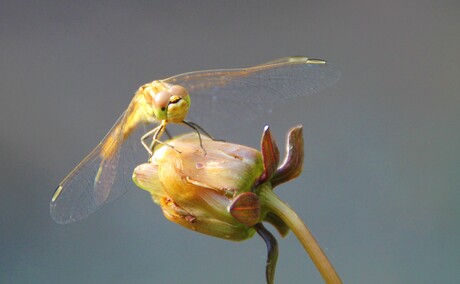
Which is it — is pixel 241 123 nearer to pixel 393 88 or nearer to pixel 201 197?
pixel 201 197

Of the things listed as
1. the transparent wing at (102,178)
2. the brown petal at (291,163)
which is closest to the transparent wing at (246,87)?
the transparent wing at (102,178)

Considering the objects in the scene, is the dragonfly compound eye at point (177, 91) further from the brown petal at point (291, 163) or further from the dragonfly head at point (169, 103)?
the brown petal at point (291, 163)

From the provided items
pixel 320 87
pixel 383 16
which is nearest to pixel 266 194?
pixel 320 87

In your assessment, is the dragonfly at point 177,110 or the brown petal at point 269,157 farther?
the dragonfly at point 177,110

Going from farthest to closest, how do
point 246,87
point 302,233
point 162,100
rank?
point 246,87
point 162,100
point 302,233

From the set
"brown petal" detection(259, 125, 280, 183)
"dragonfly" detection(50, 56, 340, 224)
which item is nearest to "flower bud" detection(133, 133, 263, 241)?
"brown petal" detection(259, 125, 280, 183)

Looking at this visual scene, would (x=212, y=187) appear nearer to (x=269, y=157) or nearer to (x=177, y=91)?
(x=269, y=157)

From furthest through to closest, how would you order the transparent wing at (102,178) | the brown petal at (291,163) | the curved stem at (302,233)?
the transparent wing at (102,178) < the brown petal at (291,163) < the curved stem at (302,233)

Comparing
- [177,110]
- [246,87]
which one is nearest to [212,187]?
[177,110]
